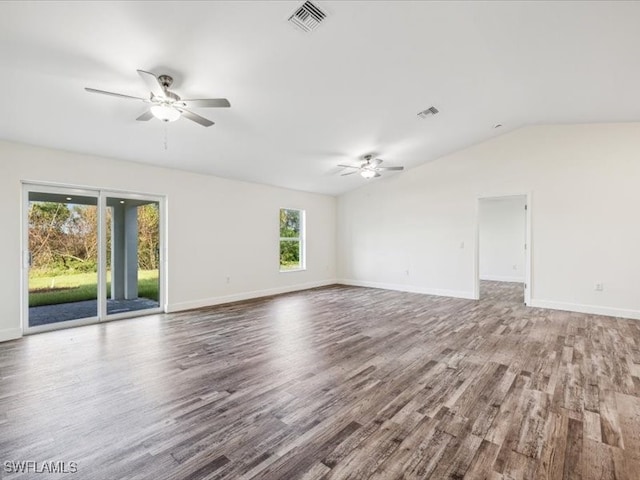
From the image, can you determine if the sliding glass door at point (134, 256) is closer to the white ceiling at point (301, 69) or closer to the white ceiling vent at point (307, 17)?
the white ceiling at point (301, 69)

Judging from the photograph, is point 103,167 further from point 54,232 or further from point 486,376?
point 486,376

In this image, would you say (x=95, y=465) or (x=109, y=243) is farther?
(x=109, y=243)

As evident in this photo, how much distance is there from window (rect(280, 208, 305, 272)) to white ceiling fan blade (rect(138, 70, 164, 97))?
15.8ft

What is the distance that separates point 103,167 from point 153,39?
301 cm

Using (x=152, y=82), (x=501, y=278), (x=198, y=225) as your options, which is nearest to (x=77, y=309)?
(x=198, y=225)

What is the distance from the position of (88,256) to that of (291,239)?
4.25m

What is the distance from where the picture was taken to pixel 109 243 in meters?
4.89

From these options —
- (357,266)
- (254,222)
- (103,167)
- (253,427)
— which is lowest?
(253,427)

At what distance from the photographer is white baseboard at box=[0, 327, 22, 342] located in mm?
3894

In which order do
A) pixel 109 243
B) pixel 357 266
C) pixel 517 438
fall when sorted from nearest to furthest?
pixel 517 438 < pixel 109 243 < pixel 357 266

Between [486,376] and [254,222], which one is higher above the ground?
[254,222]

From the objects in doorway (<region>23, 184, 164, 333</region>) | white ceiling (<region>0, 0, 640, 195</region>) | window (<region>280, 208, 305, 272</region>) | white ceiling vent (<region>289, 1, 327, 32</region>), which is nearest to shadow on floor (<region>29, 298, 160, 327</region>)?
doorway (<region>23, 184, 164, 333</region>)

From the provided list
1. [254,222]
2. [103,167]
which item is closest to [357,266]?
[254,222]

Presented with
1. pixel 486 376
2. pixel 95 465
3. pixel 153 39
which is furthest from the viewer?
pixel 486 376
